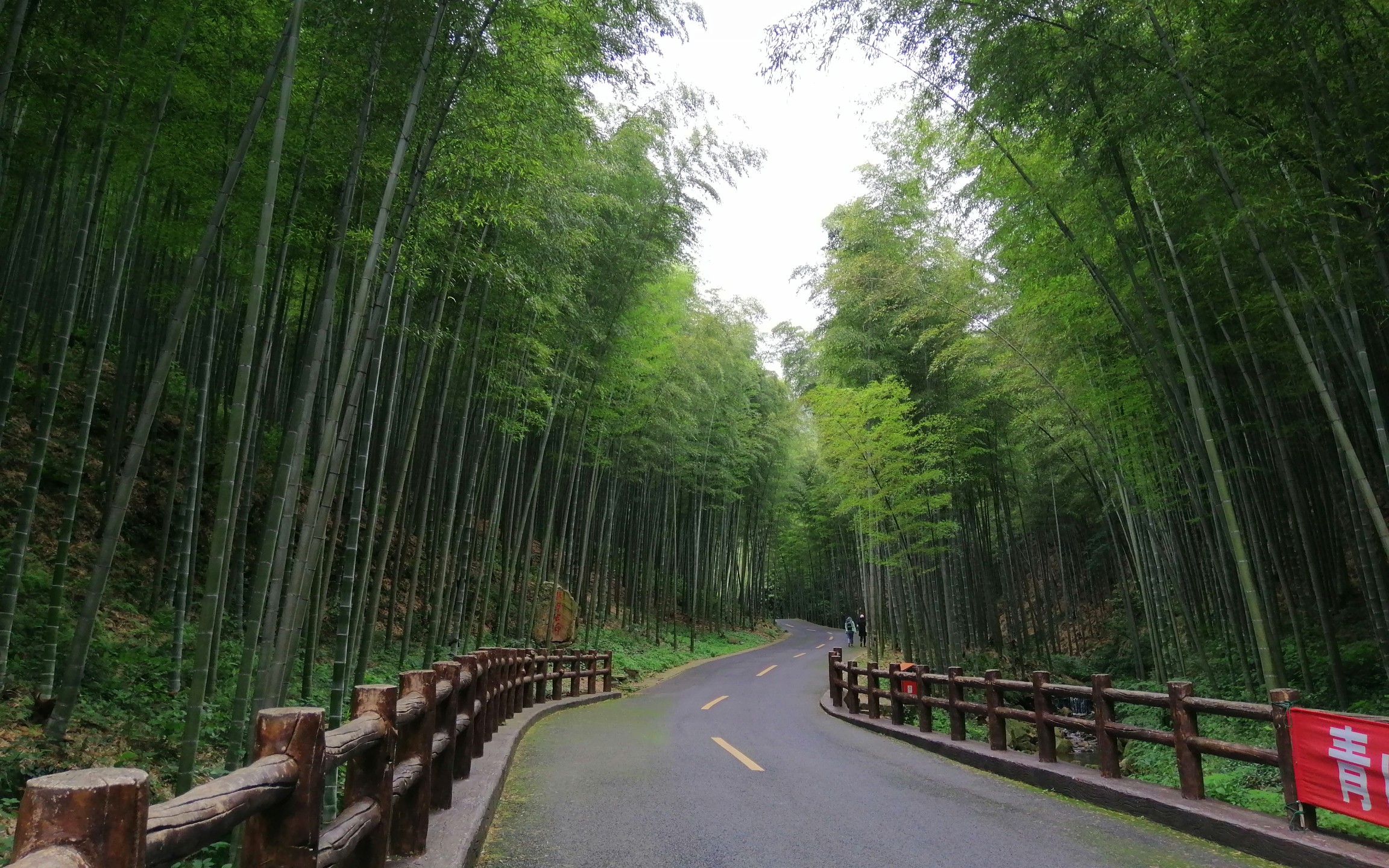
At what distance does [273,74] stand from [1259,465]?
370 inches

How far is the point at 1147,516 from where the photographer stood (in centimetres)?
894

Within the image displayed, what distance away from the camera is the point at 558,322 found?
8.33 meters

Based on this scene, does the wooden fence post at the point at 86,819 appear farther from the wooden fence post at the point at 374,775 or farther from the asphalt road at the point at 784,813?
the asphalt road at the point at 784,813

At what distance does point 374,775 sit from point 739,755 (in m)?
3.81

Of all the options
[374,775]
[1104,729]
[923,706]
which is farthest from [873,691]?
[374,775]

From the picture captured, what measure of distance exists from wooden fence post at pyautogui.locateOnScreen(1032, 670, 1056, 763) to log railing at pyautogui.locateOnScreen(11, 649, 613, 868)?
11.8ft

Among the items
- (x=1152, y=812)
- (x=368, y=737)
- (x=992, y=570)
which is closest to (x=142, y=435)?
(x=368, y=737)

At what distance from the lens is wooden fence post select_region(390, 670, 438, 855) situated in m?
2.59

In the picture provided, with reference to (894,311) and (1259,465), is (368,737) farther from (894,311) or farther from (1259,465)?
(894,311)

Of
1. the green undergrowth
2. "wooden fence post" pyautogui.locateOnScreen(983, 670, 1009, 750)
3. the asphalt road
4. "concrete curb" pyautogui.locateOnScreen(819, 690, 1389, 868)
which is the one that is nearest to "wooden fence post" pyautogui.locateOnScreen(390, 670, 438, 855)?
the asphalt road

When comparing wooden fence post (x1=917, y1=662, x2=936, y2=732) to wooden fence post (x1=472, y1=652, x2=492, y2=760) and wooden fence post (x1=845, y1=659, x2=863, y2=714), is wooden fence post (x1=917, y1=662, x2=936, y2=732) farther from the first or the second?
wooden fence post (x1=472, y1=652, x2=492, y2=760)

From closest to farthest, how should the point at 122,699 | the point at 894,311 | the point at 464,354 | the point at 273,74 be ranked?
the point at 273,74
the point at 122,699
the point at 464,354
the point at 894,311

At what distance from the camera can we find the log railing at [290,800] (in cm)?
88

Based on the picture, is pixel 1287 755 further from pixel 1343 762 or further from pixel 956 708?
pixel 956 708
